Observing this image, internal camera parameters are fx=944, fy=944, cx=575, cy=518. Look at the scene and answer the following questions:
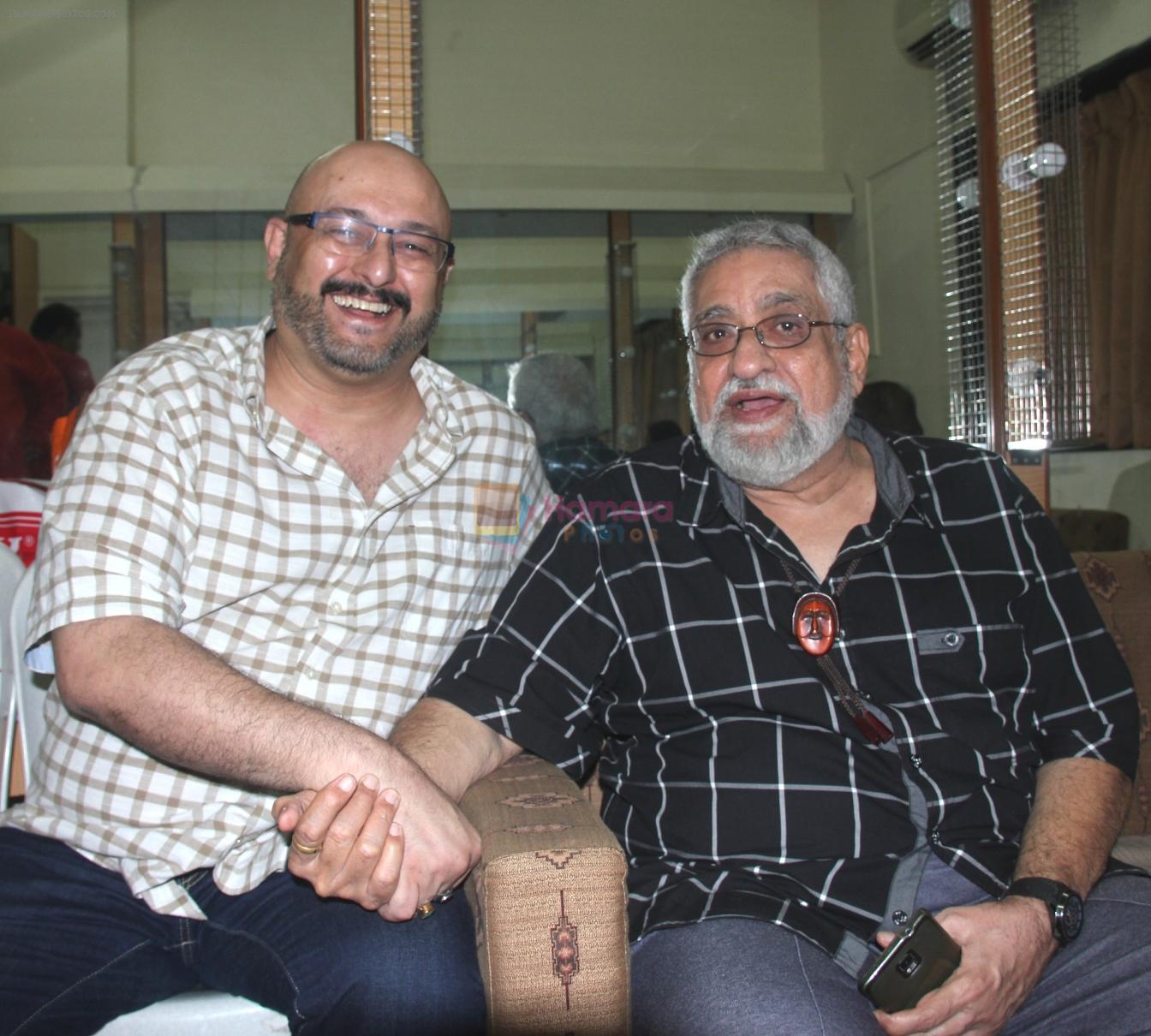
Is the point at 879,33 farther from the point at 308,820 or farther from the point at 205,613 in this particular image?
the point at 308,820

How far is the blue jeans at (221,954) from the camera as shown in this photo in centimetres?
108

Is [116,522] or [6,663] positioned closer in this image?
[116,522]

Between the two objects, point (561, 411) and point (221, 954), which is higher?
point (561, 411)

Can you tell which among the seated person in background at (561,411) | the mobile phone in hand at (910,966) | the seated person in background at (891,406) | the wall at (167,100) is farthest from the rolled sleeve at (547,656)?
the wall at (167,100)

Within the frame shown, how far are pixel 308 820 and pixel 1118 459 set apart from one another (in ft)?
13.2

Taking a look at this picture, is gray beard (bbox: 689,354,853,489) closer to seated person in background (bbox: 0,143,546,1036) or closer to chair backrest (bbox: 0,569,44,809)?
seated person in background (bbox: 0,143,546,1036)

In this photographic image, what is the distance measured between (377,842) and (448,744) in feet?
0.82

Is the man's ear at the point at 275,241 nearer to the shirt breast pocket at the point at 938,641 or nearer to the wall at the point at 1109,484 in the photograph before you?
the shirt breast pocket at the point at 938,641

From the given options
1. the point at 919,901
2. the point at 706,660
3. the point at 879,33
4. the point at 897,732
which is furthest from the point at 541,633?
the point at 879,33

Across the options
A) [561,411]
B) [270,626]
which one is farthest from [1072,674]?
[561,411]

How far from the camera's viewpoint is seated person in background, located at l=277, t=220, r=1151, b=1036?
115 centimetres

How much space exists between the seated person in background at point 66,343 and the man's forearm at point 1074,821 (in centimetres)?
363

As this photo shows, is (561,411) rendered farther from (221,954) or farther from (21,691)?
(221,954)

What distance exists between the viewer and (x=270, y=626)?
1.33 metres
